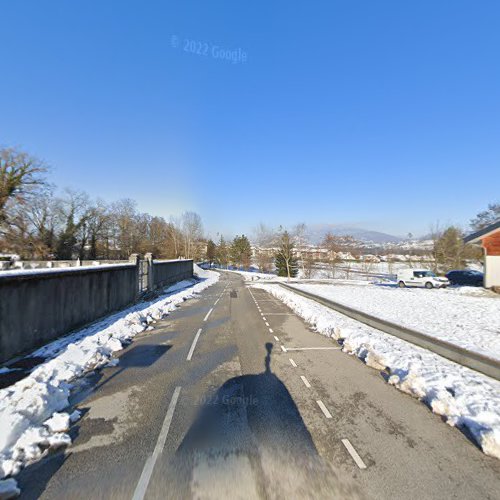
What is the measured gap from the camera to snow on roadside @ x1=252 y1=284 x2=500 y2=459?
3971mm

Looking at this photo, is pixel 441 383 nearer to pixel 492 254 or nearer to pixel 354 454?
pixel 354 454

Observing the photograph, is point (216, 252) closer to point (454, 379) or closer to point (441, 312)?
point (441, 312)

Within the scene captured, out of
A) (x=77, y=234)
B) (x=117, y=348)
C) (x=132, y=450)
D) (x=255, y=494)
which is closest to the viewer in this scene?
(x=255, y=494)

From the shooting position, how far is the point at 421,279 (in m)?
28.0

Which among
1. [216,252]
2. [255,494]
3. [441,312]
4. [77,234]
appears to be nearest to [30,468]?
[255,494]

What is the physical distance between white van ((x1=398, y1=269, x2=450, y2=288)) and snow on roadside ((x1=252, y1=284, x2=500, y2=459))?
2299 centimetres

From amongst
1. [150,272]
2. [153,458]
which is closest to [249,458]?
[153,458]

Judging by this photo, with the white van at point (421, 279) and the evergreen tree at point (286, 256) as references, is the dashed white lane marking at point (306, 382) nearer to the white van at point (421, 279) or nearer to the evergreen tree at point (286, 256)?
the white van at point (421, 279)

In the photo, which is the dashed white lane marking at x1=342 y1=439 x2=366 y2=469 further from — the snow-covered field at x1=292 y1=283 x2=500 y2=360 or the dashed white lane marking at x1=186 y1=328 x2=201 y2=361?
the snow-covered field at x1=292 y1=283 x2=500 y2=360

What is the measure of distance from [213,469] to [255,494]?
0.63 metres

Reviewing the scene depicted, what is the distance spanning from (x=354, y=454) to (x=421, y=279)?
29344 mm

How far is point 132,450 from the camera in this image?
3.66 meters

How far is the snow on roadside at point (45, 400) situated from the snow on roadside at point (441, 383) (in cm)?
572

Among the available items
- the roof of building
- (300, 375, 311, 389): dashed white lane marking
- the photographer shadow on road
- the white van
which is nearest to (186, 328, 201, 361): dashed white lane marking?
the photographer shadow on road
